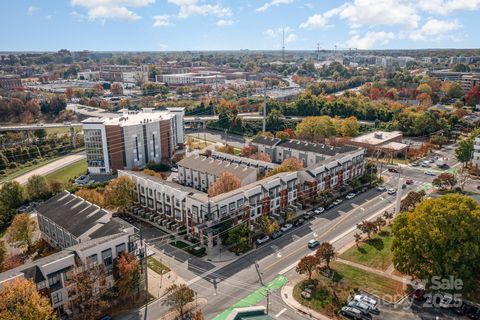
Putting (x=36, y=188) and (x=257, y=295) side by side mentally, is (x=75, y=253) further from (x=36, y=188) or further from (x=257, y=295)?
(x=36, y=188)

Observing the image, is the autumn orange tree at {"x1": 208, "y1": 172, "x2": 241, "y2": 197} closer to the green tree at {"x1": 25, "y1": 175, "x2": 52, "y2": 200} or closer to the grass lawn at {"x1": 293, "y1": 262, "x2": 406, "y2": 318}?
the grass lawn at {"x1": 293, "y1": 262, "x2": 406, "y2": 318}

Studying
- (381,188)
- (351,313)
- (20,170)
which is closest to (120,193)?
(351,313)

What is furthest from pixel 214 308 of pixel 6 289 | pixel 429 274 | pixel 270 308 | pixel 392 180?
pixel 392 180

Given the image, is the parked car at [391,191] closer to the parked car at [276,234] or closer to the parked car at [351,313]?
the parked car at [276,234]

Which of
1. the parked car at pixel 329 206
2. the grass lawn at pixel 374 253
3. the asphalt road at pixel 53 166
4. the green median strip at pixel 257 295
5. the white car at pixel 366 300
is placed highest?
the asphalt road at pixel 53 166

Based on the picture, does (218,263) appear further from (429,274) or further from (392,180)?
(392,180)

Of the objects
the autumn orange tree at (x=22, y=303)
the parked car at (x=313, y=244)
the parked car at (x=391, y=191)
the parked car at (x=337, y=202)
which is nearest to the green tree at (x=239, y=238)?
the parked car at (x=313, y=244)
